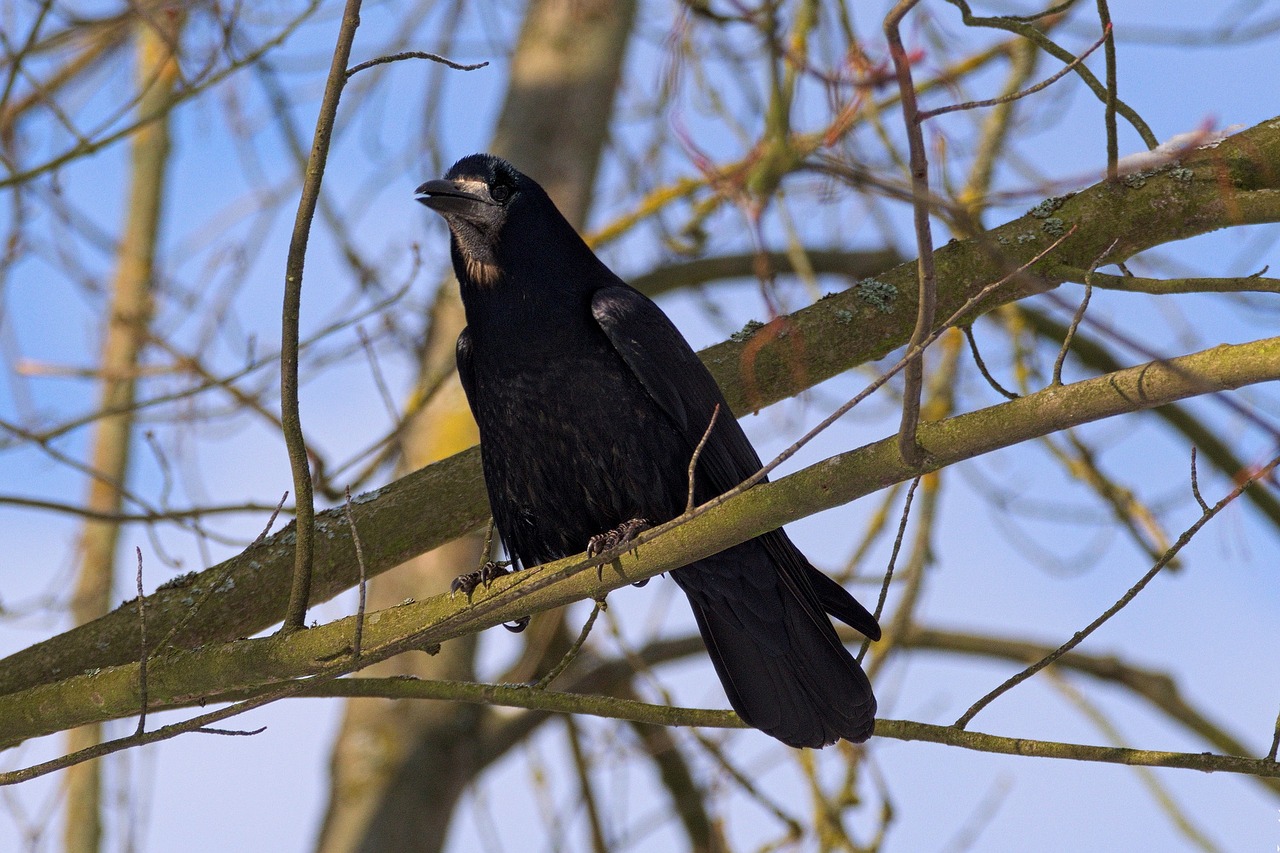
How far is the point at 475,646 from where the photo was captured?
20.2 feet

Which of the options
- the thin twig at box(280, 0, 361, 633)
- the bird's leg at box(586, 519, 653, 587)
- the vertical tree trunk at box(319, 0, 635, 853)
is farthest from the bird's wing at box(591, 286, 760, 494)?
the vertical tree trunk at box(319, 0, 635, 853)

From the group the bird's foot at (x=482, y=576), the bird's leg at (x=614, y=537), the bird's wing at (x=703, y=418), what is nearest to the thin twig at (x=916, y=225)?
the bird's leg at (x=614, y=537)

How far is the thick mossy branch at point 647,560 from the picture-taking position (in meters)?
2.23

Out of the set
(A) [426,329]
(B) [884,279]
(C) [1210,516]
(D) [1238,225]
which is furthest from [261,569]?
(A) [426,329]

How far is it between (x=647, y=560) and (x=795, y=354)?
1177 mm

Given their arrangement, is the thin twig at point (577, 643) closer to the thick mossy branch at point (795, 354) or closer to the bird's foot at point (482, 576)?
the bird's foot at point (482, 576)

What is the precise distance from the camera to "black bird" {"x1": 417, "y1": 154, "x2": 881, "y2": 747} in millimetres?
3434

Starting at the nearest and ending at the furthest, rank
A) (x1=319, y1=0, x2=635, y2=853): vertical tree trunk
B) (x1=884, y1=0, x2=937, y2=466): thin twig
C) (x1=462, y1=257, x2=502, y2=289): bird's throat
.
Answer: (x1=884, y1=0, x2=937, y2=466): thin twig < (x1=462, y1=257, x2=502, y2=289): bird's throat < (x1=319, y1=0, x2=635, y2=853): vertical tree trunk

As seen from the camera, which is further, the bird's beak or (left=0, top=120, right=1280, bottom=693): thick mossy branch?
the bird's beak

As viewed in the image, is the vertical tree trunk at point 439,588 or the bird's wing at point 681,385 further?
the vertical tree trunk at point 439,588

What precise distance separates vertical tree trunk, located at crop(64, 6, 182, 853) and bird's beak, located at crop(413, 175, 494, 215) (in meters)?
1.93

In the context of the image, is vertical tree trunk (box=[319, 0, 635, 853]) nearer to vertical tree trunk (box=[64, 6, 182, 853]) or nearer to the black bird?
vertical tree trunk (box=[64, 6, 182, 853])

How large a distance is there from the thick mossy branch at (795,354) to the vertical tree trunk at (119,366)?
219cm

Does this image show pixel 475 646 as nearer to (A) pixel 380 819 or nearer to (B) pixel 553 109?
(A) pixel 380 819
